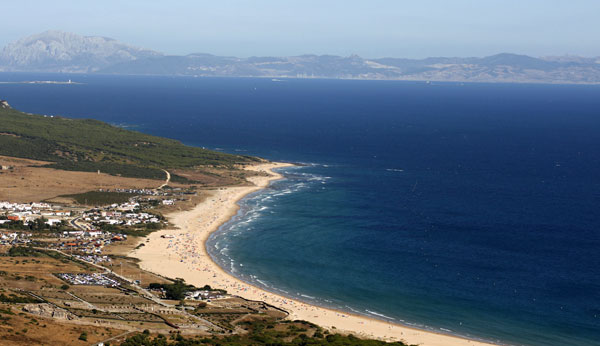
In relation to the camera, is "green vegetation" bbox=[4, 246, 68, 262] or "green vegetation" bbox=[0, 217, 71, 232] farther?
"green vegetation" bbox=[0, 217, 71, 232]

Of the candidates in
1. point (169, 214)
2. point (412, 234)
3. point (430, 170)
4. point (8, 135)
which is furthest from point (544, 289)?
point (8, 135)

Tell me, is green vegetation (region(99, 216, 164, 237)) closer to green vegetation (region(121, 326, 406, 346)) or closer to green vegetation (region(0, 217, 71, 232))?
green vegetation (region(0, 217, 71, 232))

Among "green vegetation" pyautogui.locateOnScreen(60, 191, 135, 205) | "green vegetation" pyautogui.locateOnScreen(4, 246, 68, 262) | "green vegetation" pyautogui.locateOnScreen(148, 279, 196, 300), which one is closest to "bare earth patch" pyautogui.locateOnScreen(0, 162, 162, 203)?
"green vegetation" pyautogui.locateOnScreen(60, 191, 135, 205)

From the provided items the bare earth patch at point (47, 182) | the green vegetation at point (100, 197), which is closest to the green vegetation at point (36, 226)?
the green vegetation at point (100, 197)

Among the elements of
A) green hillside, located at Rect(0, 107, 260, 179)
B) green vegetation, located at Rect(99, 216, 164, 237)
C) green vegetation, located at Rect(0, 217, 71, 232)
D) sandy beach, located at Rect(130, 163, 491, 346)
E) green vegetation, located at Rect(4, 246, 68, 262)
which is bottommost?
sandy beach, located at Rect(130, 163, 491, 346)

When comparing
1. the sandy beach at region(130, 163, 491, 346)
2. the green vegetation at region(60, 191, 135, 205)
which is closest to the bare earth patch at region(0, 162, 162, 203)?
the green vegetation at region(60, 191, 135, 205)

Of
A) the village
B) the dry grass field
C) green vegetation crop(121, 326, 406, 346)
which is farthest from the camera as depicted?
the dry grass field

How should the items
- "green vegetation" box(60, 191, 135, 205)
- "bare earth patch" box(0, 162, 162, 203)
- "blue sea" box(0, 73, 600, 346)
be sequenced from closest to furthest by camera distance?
"blue sea" box(0, 73, 600, 346)
"green vegetation" box(60, 191, 135, 205)
"bare earth patch" box(0, 162, 162, 203)

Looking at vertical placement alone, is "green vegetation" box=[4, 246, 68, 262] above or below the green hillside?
below
